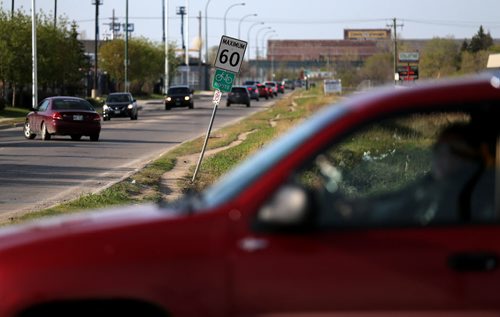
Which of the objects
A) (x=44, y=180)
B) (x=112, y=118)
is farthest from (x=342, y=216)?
(x=112, y=118)

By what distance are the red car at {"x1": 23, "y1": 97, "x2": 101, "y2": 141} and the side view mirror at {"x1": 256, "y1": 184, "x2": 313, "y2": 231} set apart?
30.1m


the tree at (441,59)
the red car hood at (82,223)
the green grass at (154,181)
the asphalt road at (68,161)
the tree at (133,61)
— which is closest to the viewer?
the red car hood at (82,223)

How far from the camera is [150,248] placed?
474 cm

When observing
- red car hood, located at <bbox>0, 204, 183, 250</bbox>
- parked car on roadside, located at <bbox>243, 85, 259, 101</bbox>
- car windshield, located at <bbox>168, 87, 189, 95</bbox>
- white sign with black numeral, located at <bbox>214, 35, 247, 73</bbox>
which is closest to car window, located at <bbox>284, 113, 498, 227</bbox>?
red car hood, located at <bbox>0, 204, 183, 250</bbox>

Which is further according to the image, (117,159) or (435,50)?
(435,50)

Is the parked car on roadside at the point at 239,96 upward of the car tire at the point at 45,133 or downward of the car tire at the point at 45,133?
upward

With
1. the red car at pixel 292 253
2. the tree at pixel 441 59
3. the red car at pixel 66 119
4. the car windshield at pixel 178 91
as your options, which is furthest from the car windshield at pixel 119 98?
the red car at pixel 292 253

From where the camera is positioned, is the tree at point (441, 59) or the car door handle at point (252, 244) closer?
the car door handle at point (252, 244)

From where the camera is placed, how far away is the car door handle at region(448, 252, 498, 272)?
4.64 m

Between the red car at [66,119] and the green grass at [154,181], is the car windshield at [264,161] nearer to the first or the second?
the green grass at [154,181]

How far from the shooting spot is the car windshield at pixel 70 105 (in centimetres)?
3466

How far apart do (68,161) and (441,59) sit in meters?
80.7

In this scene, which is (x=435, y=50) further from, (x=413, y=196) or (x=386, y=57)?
(x=413, y=196)

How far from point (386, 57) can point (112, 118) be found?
232 feet
